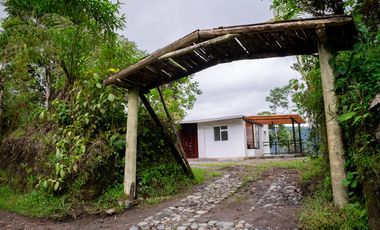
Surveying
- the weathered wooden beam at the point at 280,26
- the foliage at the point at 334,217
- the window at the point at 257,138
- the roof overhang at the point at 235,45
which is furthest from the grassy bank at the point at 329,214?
the window at the point at 257,138

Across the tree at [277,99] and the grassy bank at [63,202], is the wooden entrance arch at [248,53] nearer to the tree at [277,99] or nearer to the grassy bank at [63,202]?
the grassy bank at [63,202]

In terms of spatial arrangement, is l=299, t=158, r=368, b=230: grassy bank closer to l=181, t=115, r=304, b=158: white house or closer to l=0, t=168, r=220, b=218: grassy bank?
l=0, t=168, r=220, b=218: grassy bank

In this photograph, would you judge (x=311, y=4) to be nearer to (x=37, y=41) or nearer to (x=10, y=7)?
(x=37, y=41)

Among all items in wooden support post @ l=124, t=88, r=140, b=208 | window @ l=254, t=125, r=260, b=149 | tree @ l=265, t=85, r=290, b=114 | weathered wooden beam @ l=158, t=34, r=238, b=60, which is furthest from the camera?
tree @ l=265, t=85, r=290, b=114

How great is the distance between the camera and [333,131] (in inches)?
144

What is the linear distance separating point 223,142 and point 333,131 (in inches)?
508

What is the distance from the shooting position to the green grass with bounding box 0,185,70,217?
191 inches

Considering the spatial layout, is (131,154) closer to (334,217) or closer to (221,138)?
(334,217)

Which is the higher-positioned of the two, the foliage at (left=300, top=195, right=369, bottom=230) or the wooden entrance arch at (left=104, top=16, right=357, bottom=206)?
the wooden entrance arch at (left=104, top=16, right=357, bottom=206)

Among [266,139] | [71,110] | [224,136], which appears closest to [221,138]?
[224,136]

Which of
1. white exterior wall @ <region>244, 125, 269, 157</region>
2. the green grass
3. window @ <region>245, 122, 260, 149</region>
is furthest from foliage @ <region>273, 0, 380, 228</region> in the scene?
window @ <region>245, 122, 260, 149</region>

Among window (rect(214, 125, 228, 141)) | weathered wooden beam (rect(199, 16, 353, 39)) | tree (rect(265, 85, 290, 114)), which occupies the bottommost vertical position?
window (rect(214, 125, 228, 141))

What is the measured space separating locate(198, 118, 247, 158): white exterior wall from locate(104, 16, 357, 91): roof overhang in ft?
36.6

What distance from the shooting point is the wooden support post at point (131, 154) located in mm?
5111
